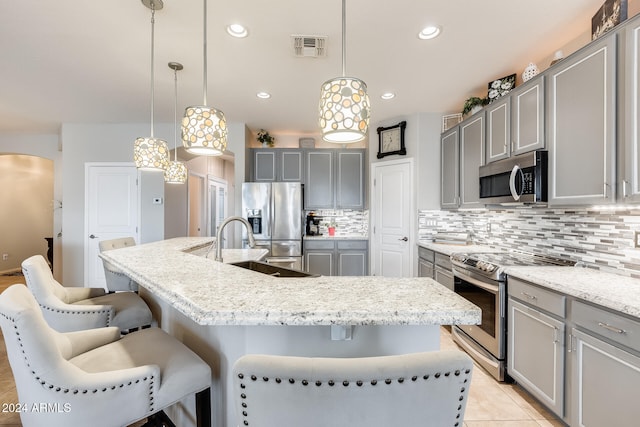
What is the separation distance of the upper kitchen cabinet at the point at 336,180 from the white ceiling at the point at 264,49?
44.1 inches

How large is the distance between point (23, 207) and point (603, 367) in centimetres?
953

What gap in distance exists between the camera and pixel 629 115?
5.06 ft

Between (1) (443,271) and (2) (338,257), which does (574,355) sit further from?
(2) (338,257)

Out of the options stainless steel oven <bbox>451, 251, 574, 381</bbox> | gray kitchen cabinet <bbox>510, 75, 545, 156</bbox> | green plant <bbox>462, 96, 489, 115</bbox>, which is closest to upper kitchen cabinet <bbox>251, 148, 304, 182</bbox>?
green plant <bbox>462, 96, 489, 115</bbox>

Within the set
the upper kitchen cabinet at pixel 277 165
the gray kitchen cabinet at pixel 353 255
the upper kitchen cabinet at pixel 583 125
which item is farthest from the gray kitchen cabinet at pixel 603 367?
the upper kitchen cabinet at pixel 277 165

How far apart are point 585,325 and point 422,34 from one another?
2155mm

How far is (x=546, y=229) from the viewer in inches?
100.0

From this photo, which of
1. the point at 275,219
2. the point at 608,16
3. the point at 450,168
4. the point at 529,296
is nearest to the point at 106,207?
the point at 275,219

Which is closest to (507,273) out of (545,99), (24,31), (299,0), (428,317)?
(545,99)

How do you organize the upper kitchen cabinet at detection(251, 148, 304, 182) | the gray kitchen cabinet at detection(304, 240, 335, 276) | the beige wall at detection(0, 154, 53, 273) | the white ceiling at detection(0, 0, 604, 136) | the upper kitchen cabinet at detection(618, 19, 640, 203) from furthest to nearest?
the beige wall at detection(0, 154, 53, 273) → the upper kitchen cabinet at detection(251, 148, 304, 182) → the gray kitchen cabinet at detection(304, 240, 335, 276) → the white ceiling at detection(0, 0, 604, 136) → the upper kitchen cabinet at detection(618, 19, 640, 203)

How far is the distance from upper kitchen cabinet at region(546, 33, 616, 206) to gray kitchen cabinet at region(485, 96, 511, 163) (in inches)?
18.2

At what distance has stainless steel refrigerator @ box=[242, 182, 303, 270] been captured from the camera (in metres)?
4.39

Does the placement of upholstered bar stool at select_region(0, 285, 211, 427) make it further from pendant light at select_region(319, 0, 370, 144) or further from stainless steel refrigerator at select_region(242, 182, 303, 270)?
stainless steel refrigerator at select_region(242, 182, 303, 270)

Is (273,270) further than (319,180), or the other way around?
(319,180)
